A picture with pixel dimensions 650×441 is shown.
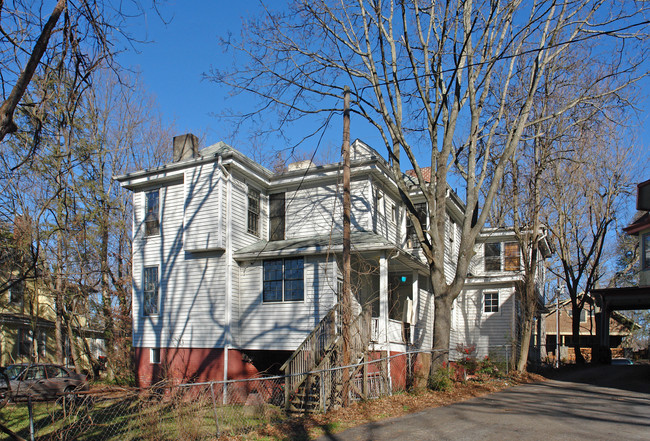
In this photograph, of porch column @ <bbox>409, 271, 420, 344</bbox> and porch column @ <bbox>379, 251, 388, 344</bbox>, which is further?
porch column @ <bbox>409, 271, 420, 344</bbox>

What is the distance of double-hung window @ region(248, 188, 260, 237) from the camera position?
1914cm

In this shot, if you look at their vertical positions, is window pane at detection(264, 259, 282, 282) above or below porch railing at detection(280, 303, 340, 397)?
above

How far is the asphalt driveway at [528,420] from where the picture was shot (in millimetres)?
8406

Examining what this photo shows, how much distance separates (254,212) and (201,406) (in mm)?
11435

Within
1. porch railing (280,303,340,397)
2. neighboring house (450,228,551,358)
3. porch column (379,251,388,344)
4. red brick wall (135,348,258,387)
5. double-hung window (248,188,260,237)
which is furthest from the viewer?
neighboring house (450,228,551,358)

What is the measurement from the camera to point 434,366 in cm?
1389

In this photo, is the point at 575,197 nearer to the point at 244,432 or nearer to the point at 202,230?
the point at 202,230

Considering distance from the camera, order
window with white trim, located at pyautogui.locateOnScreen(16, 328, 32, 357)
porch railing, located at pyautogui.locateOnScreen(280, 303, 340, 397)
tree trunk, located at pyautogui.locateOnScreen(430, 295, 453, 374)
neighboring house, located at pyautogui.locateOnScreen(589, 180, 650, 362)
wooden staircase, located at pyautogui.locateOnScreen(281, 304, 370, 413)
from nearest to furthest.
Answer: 1. wooden staircase, located at pyautogui.locateOnScreen(281, 304, 370, 413)
2. porch railing, located at pyautogui.locateOnScreen(280, 303, 340, 397)
3. tree trunk, located at pyautogui.locateOnScreen(430, 295, 453, 374)
4. neighboring house, located at pyautogui.locateOnScreen(589, 180, 650, 362)
5. window with white trim, located at pyautogui.locateOnScreen(16, 328, 32, 357)

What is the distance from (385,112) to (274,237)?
687 cm

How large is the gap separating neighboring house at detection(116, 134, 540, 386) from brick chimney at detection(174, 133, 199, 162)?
0.04m

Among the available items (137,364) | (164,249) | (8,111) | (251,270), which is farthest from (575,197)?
(8,111)

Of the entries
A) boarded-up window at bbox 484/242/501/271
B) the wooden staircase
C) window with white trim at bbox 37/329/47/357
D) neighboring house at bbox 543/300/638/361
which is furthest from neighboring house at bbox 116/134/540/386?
neighboring house at bbox 543/300/638/361

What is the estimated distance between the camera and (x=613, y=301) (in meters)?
22.7

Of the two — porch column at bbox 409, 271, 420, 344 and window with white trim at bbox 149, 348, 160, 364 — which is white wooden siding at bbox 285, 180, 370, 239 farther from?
window with white trim at bbox 149, 348, 160, 364
